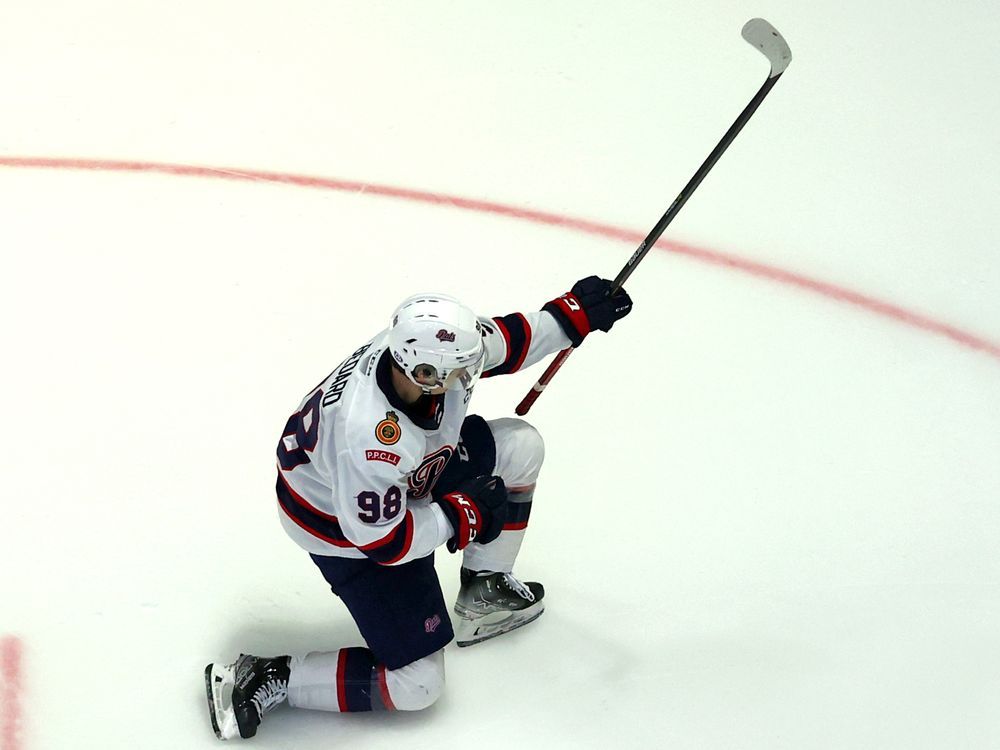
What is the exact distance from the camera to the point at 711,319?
13.4 feet

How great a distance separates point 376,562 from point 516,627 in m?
0.53

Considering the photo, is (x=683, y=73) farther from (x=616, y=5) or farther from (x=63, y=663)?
(x=63, y=663)

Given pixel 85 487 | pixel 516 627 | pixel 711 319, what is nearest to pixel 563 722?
pixel 516 627

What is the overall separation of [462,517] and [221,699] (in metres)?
0.67

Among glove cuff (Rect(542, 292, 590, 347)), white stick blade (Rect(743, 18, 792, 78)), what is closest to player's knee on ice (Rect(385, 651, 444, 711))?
glove cuff (Rect(542, 292, 590, 347))

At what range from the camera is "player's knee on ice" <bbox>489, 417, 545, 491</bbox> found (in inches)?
115

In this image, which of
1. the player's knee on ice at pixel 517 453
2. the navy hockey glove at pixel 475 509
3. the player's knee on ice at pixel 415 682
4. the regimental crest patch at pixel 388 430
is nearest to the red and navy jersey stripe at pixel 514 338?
the player's knee on ice at pixel 517 453

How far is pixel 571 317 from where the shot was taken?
2.90 metres

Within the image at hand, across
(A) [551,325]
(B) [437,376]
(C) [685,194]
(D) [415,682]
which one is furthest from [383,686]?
(C) [685,194]

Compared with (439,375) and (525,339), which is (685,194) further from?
(439,375)

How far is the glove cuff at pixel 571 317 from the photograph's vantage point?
2.90m

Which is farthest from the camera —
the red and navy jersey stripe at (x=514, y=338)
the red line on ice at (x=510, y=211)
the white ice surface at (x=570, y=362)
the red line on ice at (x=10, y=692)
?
the red line on ice at (x=510, y=211)

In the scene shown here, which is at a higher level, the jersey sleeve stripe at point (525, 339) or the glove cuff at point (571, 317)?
the glove cuff at point (571, 317)

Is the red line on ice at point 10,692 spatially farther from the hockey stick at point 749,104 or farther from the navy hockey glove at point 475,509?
the hockey stick at point 749,104
